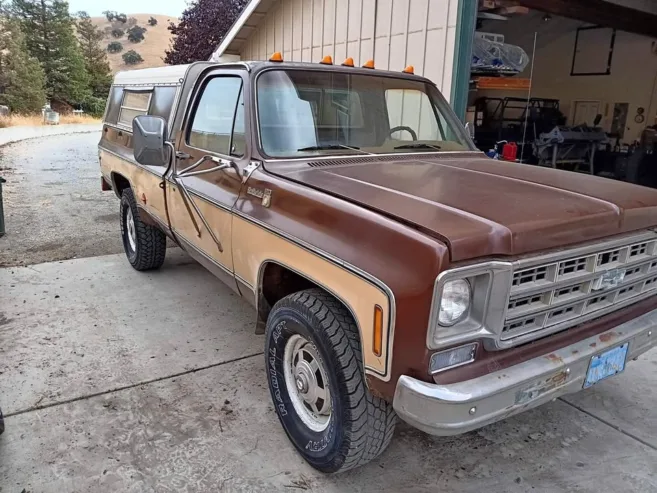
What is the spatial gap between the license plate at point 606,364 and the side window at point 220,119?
223 centimetres

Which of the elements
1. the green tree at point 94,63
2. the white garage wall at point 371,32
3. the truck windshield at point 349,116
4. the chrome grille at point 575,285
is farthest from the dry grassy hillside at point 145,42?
the chrome grille at point 575,285

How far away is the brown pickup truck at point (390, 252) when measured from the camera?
2.03 meters

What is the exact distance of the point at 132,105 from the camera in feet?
17.9

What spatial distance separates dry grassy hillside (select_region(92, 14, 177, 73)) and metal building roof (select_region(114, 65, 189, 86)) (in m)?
65.6

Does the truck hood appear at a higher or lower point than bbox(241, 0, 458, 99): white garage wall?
lower

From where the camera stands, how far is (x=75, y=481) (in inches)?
103

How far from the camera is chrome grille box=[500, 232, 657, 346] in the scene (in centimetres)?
216

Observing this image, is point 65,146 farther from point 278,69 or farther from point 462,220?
point 462,220

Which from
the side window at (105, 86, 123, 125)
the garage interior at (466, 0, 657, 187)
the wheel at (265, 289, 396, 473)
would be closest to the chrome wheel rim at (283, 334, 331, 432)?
the wheel at (265, 289, 396, 473)

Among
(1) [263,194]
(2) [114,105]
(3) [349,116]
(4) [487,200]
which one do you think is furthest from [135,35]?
(4) [487,200]

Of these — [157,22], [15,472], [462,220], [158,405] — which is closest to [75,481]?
[15,472]

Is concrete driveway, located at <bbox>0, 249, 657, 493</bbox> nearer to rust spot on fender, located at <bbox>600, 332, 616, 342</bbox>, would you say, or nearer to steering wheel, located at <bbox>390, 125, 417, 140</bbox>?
rust spot on fender, located at <bbox>600, 332, 616, 342</bbox>

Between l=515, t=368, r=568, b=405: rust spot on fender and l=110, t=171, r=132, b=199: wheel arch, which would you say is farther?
l=110, t=171, r=132, b=199: wheel arch

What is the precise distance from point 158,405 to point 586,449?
2510 millimetres
